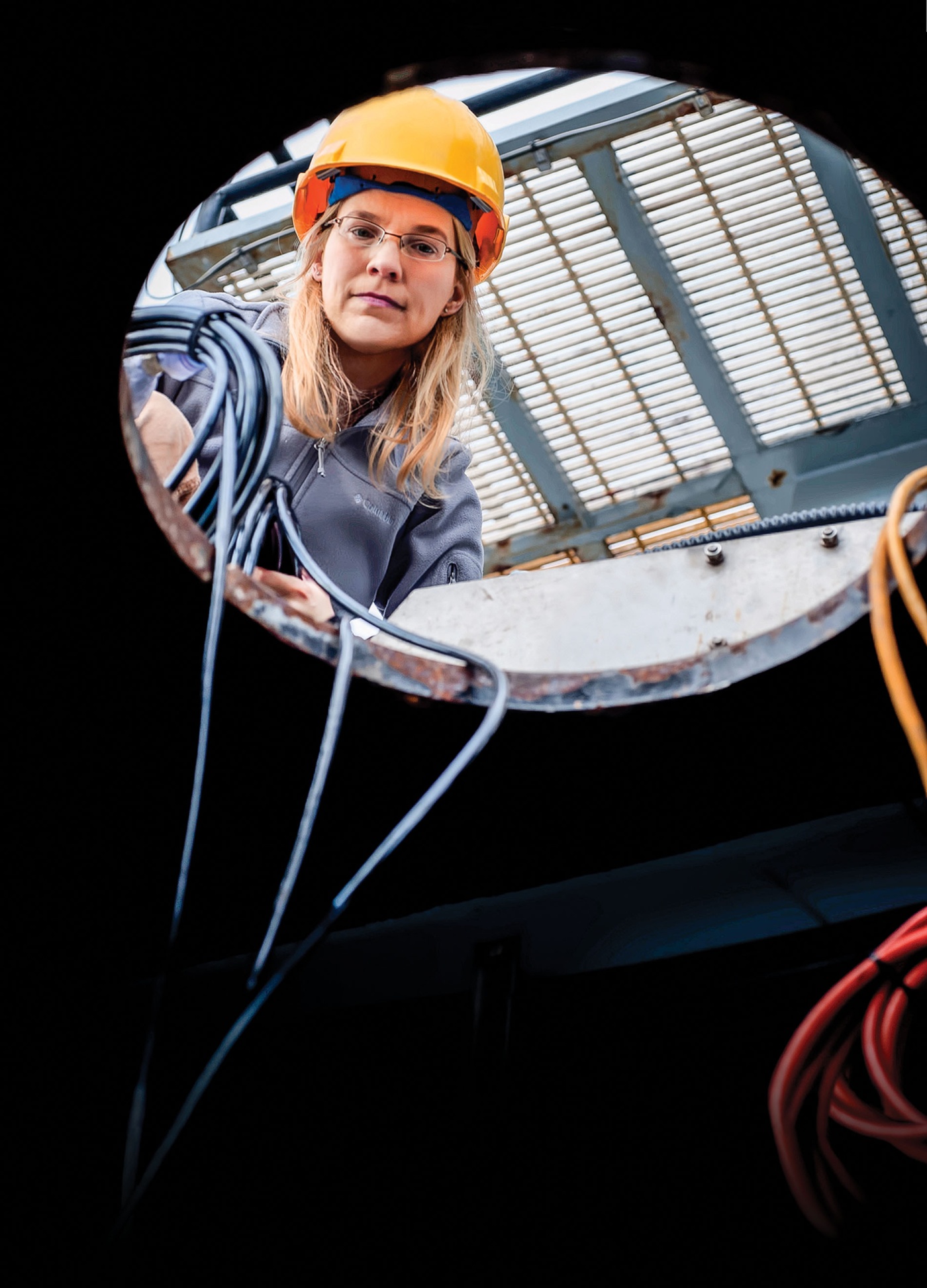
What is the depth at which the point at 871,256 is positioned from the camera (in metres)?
2.62

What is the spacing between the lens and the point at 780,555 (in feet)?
5.61

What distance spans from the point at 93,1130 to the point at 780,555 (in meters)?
1.19

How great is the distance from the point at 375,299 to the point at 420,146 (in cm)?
30

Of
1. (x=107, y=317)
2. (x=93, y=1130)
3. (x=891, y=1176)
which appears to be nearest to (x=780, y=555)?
(x=891, y=1176)

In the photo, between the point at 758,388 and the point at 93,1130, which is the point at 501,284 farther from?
the point at 93,1130

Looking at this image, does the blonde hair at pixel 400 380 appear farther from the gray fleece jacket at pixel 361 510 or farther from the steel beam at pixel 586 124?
the steel beam at pixel 586 124

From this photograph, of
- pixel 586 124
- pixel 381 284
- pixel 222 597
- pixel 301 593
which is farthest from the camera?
pixel 586 124

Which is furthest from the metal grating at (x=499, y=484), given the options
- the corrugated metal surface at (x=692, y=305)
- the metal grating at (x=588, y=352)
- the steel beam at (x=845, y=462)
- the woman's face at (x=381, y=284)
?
the woman's face at (x=381, y=284)

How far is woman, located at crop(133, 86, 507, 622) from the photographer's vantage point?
2.02 m

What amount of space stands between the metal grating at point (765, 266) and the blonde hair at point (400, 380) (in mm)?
634

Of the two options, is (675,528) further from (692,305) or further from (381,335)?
(381,335)

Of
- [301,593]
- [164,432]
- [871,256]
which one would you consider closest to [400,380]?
[164,432]

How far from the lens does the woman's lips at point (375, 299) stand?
2020mm

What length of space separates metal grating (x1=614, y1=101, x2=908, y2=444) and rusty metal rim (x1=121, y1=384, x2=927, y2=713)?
154 cm
